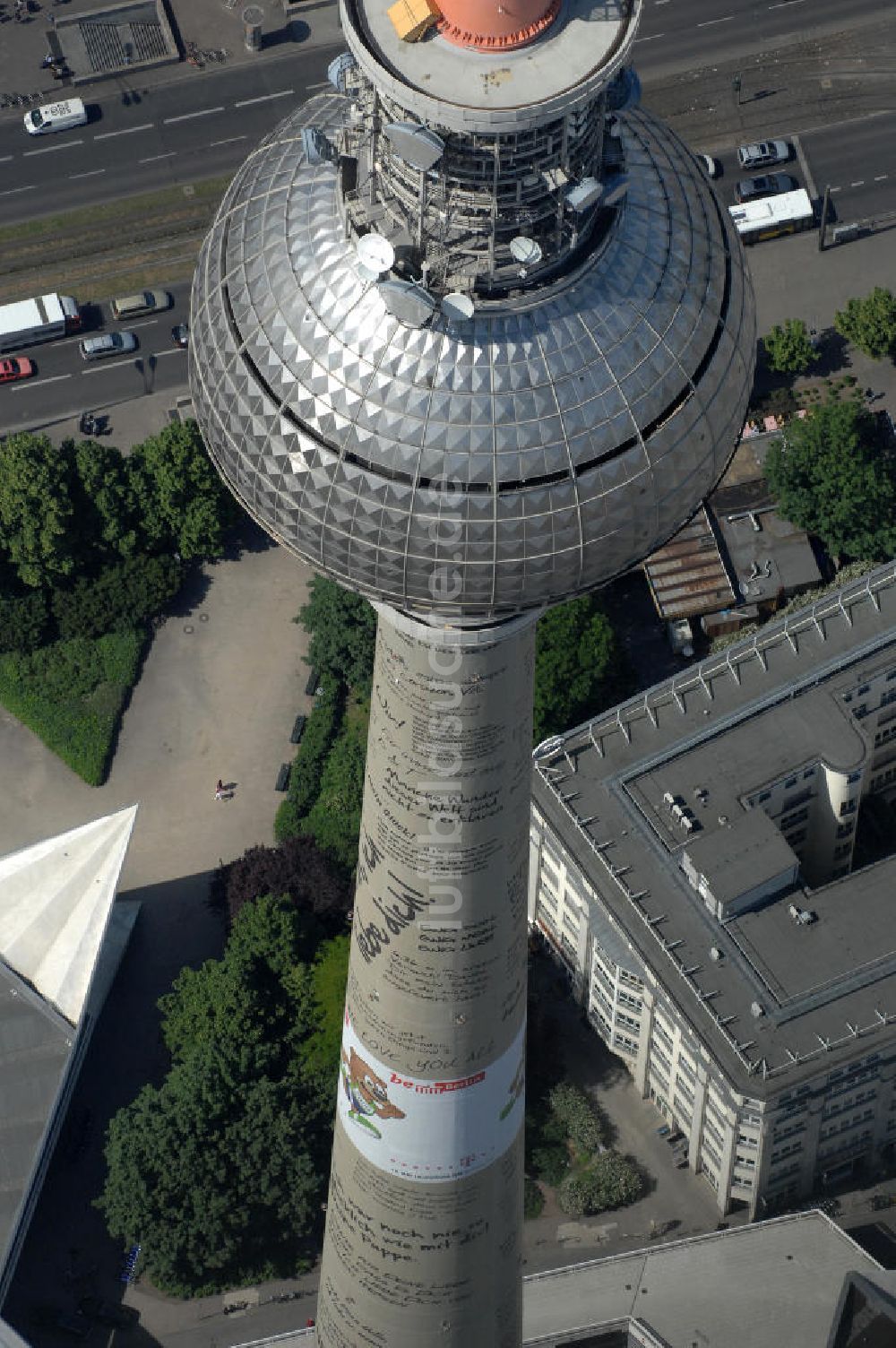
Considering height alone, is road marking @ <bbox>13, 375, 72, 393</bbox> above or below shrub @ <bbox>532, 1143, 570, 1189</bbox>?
above

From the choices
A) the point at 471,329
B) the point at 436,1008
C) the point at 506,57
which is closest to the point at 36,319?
the point at 436,1008

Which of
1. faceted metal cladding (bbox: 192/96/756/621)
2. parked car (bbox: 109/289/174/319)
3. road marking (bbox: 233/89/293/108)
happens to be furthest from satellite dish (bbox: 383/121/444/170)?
road marking (bbox: 233/89/293/108)

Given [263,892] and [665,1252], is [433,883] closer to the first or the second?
[665,1252]

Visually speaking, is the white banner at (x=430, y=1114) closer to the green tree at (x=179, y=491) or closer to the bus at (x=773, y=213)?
the green tree at (x=179, y=491)

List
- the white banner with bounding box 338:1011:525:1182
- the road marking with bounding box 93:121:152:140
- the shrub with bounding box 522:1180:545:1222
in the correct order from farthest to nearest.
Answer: the road marking with bounding box 93:121:152:140 < the shrub with bounding box 522:1180:545:1222 < the white banner with bounding box 338:1011:525:1182

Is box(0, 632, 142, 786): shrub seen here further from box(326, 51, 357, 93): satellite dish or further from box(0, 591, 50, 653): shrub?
box(326, 51, 357, 93): satellite dish

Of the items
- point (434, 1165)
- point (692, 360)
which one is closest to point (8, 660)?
point (434, 1165)

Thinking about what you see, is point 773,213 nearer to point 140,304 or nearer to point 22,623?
point 140,304
